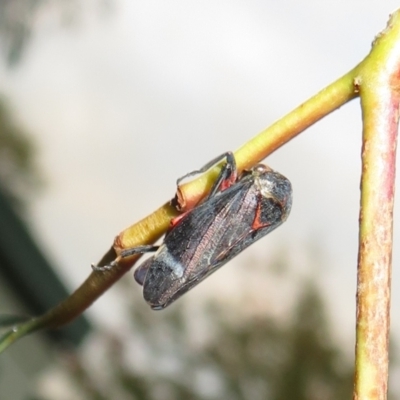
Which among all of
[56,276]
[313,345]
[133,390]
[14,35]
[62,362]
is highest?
[14,35]

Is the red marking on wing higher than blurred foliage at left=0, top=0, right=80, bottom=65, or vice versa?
blurred foliage at left=0, top=0, right=80, bottom=65

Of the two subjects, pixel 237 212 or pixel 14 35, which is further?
pixel 14 35

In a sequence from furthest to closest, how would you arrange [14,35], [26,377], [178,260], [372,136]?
[26,377]
[14,35]
[178,260]
[372,136]

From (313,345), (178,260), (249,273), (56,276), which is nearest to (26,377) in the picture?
(56,276)

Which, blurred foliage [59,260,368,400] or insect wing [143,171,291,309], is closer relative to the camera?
insect wing [143,171,291,309]

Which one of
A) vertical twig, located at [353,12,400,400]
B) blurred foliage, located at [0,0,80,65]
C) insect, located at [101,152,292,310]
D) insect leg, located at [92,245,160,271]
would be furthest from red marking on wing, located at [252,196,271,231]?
blurred foliage, located at [0,0,80,65]

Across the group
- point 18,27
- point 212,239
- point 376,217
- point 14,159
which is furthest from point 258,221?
point 18,27

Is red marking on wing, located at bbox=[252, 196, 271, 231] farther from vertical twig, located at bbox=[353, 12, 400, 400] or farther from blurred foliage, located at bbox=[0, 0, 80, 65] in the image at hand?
blurred foliage, located at bbox=[0, 0, 80, 65]

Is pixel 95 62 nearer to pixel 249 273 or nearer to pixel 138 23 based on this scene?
pixel 138 23

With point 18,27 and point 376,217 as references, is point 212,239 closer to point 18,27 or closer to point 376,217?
point 376,217
